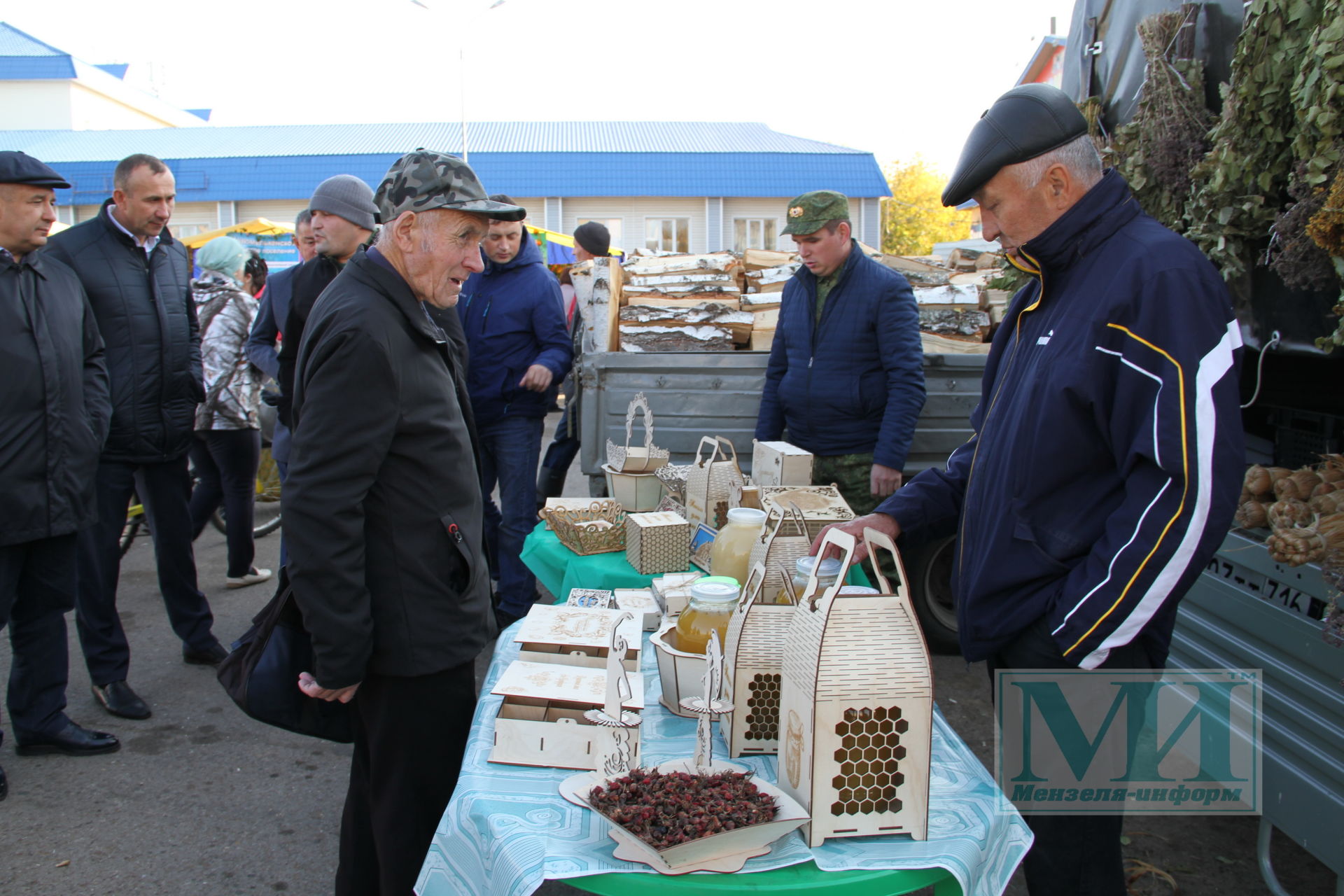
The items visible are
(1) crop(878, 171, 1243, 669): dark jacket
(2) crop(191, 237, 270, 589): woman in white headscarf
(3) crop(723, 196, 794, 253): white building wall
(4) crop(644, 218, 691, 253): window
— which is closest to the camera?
(1) crop(878, 171, 1243, 669): dark jacket

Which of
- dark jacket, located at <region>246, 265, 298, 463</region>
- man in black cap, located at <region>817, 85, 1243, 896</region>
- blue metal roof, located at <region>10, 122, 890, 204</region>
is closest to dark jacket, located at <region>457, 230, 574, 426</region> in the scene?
dark jacket, located at <region>246, 265, 298, 463</region>

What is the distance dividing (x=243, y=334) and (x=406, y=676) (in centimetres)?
Answer: 390

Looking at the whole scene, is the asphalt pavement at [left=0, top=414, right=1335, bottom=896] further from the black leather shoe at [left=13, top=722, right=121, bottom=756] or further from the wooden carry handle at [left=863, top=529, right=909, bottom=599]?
the wooden carry handle at [left=863, top=529, right=909, bottom=599]

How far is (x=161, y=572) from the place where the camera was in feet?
13.3

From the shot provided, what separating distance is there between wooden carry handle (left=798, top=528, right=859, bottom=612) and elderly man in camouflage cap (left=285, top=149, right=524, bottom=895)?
742mm

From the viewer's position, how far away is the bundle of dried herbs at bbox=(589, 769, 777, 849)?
1335 millimetres

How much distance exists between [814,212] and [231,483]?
3417 mm

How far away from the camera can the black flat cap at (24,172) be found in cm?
298

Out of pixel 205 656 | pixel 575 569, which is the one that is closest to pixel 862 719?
pixel 575 569

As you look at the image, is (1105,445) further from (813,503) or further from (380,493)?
(380,493)

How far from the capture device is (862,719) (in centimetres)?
140

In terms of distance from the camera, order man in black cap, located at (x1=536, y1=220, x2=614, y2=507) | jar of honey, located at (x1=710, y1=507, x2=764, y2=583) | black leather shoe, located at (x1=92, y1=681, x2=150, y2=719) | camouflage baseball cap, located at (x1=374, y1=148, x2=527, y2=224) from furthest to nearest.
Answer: man in black cap, located at (x1=536, y1=220, x2=614, y2=507), black leather shoe, located at (x1=92, y1=681, x2=150, y2=719), jar of honey, located at (x1=710, y1=507, x2=764, y2=583), camouflage baseball cap, located at (x1=374, y1=148, x2=527, y2=224)

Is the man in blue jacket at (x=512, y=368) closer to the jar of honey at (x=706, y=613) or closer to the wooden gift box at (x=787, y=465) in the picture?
the wooden gift box at (x=787, y=465)

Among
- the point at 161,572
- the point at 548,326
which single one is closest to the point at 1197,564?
the point at 548,326
